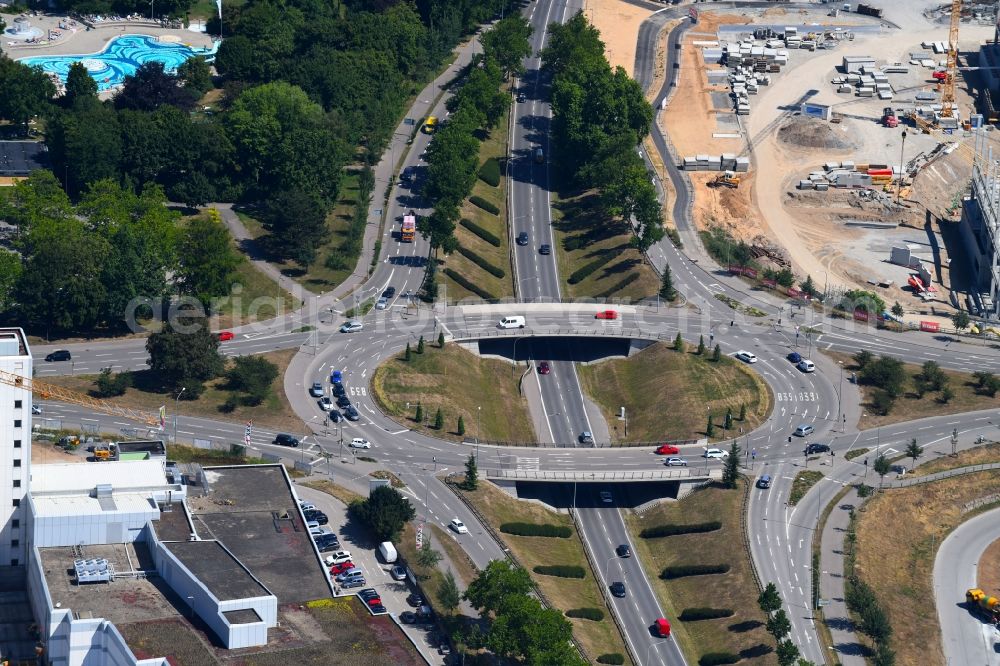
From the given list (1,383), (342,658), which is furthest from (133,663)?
(1,383)

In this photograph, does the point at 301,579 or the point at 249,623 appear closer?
the point at 249,623

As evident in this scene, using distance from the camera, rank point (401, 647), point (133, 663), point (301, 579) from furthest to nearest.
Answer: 1. point (301, 579)
2. point (401, 647)
3. point (133, 663)

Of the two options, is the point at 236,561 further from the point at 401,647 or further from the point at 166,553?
the point at 401,647

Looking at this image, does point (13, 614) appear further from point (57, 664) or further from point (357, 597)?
point (357, 597)

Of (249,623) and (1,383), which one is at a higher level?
(1,383)

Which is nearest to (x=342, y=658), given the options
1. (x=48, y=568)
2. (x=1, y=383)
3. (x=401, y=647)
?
(x=401, y=647)

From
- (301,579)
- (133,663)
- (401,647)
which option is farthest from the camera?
(301,579)
